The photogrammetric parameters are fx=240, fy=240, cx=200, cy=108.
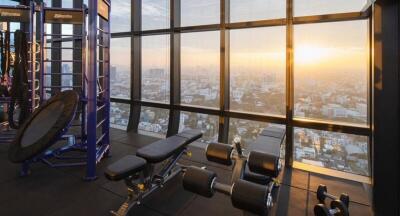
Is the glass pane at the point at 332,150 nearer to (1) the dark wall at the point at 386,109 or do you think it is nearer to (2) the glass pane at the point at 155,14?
(1) the dark wall at the point at 386,109

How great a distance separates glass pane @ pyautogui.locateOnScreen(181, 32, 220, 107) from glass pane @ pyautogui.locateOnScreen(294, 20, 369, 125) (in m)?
1.35

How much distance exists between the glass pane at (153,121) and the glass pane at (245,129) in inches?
55.4

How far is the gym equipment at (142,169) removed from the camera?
6.32ft

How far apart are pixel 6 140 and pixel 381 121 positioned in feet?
18.0

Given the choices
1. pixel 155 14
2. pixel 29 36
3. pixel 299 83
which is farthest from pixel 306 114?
pixel 29 36

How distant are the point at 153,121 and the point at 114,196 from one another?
260 centimetres

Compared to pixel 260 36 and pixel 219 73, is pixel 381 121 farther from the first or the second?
pixel 219 73

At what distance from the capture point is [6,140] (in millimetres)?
4254

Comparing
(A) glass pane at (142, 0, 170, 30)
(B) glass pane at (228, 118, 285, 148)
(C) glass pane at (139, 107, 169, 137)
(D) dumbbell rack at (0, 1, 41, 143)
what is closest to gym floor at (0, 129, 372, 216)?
(B) glass pane at (228, 118, 285, 148)

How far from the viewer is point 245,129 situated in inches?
156

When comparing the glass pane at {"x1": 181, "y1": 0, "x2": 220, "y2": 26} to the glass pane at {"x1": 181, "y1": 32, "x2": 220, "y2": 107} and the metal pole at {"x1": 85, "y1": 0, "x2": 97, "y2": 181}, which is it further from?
the metal pole at {"x1": 85, "y1": 0, "x2": 97, "y2": 181}

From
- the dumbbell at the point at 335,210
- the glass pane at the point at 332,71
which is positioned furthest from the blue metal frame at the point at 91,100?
the glass pane at the point at 332,71

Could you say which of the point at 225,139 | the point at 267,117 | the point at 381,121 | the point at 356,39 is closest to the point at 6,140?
the point at 225,139

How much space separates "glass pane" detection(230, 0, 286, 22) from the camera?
3.54 meters
